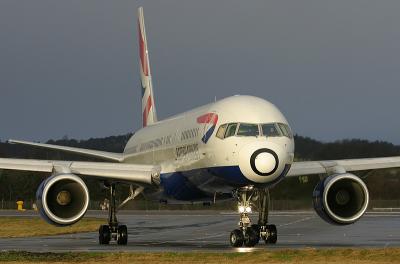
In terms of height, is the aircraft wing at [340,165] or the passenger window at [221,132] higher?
the passenger window at [221,132]

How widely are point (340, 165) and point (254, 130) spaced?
516cm

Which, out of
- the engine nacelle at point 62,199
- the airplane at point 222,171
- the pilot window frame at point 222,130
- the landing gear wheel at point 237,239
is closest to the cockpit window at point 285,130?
the airplane at point 222,171

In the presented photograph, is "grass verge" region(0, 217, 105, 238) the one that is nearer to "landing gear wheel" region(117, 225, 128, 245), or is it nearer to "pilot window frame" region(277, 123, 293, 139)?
"landing gear wheel" region(117, 225, 128, 245)

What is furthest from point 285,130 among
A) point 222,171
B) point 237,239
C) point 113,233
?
point 113,233

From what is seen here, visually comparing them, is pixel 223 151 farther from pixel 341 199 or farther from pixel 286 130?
pixel 341 199

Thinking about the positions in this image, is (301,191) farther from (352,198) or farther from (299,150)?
(352,198)

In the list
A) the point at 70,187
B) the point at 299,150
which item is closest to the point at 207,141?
the point at 70,187

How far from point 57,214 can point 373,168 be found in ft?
33.6

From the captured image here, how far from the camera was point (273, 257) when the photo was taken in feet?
82.9

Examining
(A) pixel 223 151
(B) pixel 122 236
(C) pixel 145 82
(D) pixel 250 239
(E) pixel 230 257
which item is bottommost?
(E) pixel 230 257

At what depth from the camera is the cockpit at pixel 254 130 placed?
29297 millimetres

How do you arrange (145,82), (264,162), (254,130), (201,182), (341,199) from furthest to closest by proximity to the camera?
(145,82)
(201,182)
(341,199)
(254,130)
(264,162)

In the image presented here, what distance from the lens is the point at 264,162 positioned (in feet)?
92.6

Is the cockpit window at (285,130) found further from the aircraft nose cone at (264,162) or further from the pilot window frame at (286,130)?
the aircraft nose cone at (264,162)
